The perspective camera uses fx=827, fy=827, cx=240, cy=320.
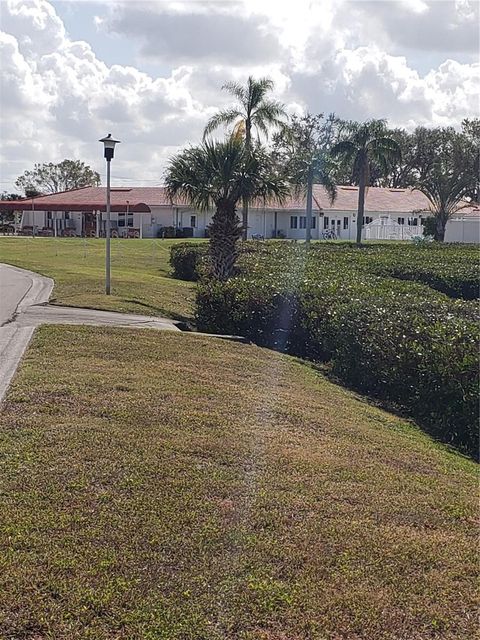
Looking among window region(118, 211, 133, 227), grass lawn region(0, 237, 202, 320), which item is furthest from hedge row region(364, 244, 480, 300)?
window region(118, 211, 133, 227)

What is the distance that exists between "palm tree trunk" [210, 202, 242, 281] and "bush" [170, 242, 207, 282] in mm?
6708

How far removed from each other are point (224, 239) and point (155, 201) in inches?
1520

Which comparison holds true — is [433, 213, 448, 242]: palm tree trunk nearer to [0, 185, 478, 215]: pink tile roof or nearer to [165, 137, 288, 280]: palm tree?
[0, 185, 478, 215]: pink tile roof

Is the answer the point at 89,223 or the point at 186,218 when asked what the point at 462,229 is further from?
the point at 89,223

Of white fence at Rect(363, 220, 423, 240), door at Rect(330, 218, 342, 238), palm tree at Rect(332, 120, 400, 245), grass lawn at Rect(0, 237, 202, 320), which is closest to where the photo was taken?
grass lawn at Rect(0, 237, 202, 320)

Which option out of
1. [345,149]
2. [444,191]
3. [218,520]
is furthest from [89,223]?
[218,520]

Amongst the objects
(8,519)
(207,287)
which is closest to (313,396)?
(8,519)

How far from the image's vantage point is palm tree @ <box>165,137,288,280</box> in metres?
17.4

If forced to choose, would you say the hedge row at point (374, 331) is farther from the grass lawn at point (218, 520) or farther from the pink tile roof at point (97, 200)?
the pink tile roof at point (97, 200)

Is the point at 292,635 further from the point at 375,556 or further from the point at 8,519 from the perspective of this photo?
the point at 8,519

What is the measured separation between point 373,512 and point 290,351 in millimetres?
7329

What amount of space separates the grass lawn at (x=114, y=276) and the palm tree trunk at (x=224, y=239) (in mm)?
1085

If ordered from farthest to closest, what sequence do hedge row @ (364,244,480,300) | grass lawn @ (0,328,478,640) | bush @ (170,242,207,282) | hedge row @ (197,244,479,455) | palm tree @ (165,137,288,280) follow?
bush @ (170,242,207,282) → hedge row @ (364,244,480,300) → palm tree @ (165,137,288,280) → hedge row @ (197,244,479,455) → grass lawn @ (0,328,478,640)

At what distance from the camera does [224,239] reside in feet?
57.9
